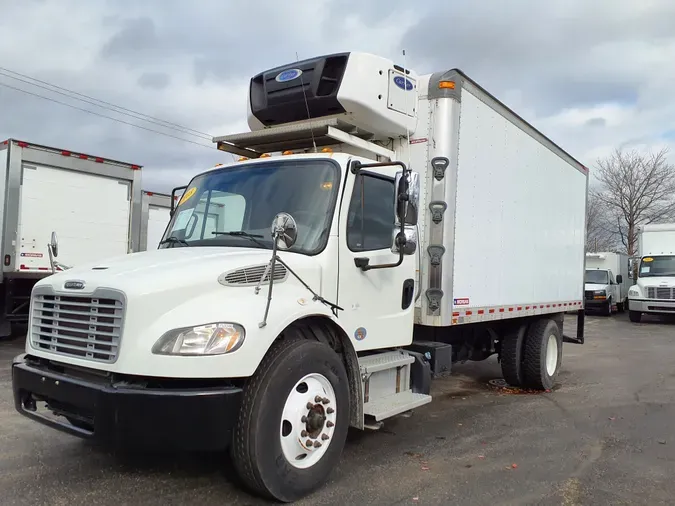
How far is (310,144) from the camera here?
216 inches

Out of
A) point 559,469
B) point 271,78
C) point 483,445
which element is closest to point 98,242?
point 271,78

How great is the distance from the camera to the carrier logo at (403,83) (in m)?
5.45

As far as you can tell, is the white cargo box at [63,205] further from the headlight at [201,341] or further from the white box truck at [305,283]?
the headlight at [201,341]

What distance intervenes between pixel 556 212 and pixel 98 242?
842 centimetres

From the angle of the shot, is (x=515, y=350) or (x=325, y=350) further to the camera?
(x=515, y=350)

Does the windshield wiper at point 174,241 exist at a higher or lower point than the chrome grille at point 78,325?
higher

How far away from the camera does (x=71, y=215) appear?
10992mm

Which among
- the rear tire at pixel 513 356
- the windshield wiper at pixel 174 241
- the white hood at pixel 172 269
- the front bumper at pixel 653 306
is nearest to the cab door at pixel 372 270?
the white hood at pixel 172 269

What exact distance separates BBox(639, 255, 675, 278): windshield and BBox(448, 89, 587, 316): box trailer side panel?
14.1 metres

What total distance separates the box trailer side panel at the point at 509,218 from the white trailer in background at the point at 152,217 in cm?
833

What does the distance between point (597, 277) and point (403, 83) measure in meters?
21.7

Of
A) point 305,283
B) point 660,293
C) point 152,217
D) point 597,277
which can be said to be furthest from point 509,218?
point 597,277

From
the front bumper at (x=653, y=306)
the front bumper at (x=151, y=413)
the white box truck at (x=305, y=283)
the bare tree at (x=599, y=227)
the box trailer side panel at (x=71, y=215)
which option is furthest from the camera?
the bare tree at (x=599, y=227)

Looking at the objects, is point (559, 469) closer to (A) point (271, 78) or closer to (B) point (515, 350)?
(B) point (515, 350)
